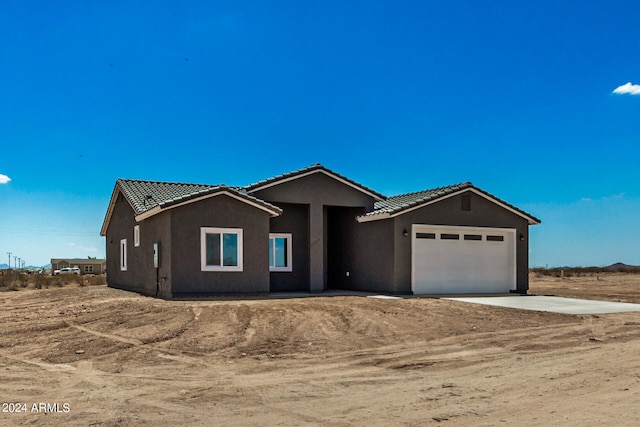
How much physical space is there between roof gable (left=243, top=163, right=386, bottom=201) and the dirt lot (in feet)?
22.7

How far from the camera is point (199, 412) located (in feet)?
19.4

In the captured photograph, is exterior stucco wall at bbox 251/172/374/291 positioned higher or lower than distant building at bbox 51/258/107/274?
higher

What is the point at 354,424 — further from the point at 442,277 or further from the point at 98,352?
the point at 442,277

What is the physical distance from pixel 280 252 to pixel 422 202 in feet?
18.5

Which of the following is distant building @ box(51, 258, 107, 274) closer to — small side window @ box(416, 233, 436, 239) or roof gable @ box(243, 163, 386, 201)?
roof gable @ box(243, 163, 386, 201)

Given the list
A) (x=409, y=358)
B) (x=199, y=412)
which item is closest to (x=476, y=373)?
(x=409, y=358)

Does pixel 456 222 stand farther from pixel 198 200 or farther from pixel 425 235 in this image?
pixel 198 200

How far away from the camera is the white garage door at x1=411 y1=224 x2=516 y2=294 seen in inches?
794

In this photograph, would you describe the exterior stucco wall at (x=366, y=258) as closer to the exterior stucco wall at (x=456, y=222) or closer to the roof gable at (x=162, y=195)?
the exterior stucco wall at (x=456, y=222)

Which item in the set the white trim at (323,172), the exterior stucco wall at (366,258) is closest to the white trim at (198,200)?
the white trim at (323,172)

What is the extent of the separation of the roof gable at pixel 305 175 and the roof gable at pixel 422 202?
2.66 ft

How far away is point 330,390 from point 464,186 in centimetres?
1530

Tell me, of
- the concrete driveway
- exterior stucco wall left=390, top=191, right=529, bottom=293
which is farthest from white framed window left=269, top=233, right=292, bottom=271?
the concrete driveway

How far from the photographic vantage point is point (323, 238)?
2136 cm
